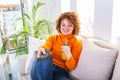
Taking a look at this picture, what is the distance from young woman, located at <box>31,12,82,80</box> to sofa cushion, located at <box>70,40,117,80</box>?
9 cm

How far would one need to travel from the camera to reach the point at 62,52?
1.87m

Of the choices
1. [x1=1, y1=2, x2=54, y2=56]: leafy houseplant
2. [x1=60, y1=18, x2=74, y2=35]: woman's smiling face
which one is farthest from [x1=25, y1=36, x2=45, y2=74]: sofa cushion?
[x1=1, y1=2, x2=54, y2=56]: leafy houseplant

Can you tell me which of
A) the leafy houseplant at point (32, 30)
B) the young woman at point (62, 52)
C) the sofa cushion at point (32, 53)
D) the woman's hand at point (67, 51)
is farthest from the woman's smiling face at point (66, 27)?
the leafy houseplant at point (32, 30)

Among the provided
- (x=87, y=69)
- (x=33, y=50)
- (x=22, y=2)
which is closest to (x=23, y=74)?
(x=33, y=50)

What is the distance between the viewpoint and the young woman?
1696mm

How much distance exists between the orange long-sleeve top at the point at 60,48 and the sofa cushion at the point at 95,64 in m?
0.08

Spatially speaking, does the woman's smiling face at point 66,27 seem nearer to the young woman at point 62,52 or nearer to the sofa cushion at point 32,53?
the young woman at point 62,52

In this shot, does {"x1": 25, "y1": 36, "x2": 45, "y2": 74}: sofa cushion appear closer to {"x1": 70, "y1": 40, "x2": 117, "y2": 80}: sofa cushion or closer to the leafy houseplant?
{"x1": 70, "y1": 40, "x2": 117, "y2": 80}: sofa cushion

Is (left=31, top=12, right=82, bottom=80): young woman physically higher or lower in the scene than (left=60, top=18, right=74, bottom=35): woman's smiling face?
lower

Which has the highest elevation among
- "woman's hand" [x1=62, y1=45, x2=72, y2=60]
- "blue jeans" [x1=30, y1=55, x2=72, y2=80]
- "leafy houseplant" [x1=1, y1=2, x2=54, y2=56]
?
"leafy houseplant" [x1=1, y1=2, x2=54, y2=56]

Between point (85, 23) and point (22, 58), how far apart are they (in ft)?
3.06

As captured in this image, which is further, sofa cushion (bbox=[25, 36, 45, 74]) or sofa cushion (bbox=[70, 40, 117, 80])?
sofa cushion (bbox=[25, 36, 45, 74])

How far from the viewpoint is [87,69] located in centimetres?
166

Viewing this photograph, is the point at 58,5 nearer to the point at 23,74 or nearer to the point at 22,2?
the point at 22,2
